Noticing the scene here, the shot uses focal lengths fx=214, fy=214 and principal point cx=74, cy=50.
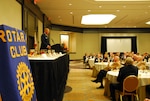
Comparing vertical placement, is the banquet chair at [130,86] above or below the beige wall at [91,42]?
below

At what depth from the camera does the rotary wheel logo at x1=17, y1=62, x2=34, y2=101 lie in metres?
1.66

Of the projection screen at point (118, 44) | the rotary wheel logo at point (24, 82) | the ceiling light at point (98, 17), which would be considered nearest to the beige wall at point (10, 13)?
the rotary wheel logo at point (24, 82)

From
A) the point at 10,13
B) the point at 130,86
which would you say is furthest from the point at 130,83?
the point at 10,13

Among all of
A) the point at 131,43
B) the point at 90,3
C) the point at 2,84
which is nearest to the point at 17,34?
the point at 2,84

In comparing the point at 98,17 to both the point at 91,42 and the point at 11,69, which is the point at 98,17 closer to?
the point at 91,42

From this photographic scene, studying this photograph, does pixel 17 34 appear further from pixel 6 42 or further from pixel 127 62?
pixel 127 62

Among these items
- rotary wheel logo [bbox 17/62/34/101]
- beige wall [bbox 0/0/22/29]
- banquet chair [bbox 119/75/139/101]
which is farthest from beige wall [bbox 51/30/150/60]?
rotary wheel logo [bbox 17/62/34/101]

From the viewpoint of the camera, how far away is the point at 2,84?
155cm

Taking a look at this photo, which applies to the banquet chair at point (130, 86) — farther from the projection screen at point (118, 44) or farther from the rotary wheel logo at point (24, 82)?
the projection screen at point (118, 44)

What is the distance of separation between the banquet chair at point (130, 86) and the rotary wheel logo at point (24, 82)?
3.27m

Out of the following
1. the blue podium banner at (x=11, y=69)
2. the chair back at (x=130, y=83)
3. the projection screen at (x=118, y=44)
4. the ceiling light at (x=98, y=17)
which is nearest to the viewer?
the blue podium banner at (x=11, y=69)

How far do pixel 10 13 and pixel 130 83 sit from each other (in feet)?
12.7

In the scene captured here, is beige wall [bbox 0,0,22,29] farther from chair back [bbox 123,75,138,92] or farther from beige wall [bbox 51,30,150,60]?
beige wall [bbox 51,30,150,60]

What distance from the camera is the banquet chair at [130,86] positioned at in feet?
15.5
